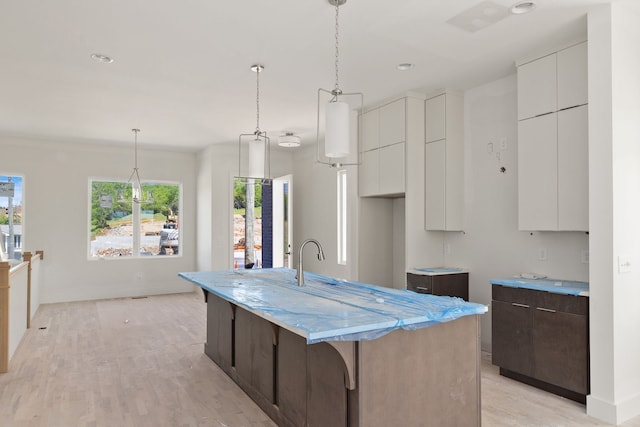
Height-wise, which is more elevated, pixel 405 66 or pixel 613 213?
pixel 405 66

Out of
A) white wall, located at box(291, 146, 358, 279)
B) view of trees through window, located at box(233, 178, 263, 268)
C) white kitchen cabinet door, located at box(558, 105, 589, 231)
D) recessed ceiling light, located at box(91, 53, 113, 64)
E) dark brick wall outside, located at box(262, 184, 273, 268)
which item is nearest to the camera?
white kitchen cabinet door, located at box(558, 105, 589, 231)

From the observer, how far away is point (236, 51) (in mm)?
3482

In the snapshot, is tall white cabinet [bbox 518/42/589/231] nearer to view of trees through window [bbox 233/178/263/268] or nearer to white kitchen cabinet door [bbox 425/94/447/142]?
white kitchen cabinet door [bbox 425/94/447/142]

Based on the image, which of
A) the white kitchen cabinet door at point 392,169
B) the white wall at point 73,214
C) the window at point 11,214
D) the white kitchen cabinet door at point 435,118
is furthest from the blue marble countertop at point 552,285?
the window at point 11,214

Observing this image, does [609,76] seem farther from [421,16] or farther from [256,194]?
[256,194]

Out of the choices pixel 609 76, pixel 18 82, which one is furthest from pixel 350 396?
pixel 18 82

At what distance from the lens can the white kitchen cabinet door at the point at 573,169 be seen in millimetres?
3211

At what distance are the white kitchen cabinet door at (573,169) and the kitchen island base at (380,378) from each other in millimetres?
1321

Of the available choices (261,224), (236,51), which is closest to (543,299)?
(236,51)

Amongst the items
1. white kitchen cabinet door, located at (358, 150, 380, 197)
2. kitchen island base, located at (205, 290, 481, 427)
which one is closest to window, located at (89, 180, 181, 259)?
white kitchen cabinet door, located at (358, 150, 380, 197)

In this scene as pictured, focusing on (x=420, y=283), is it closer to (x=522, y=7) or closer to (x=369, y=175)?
(x=369, y=175)

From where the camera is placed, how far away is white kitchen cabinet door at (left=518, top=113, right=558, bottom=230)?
3416 millimetres

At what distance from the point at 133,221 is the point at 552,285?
6.77 meters

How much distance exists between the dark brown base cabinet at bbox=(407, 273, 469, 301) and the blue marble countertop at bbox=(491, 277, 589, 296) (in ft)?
2.19
